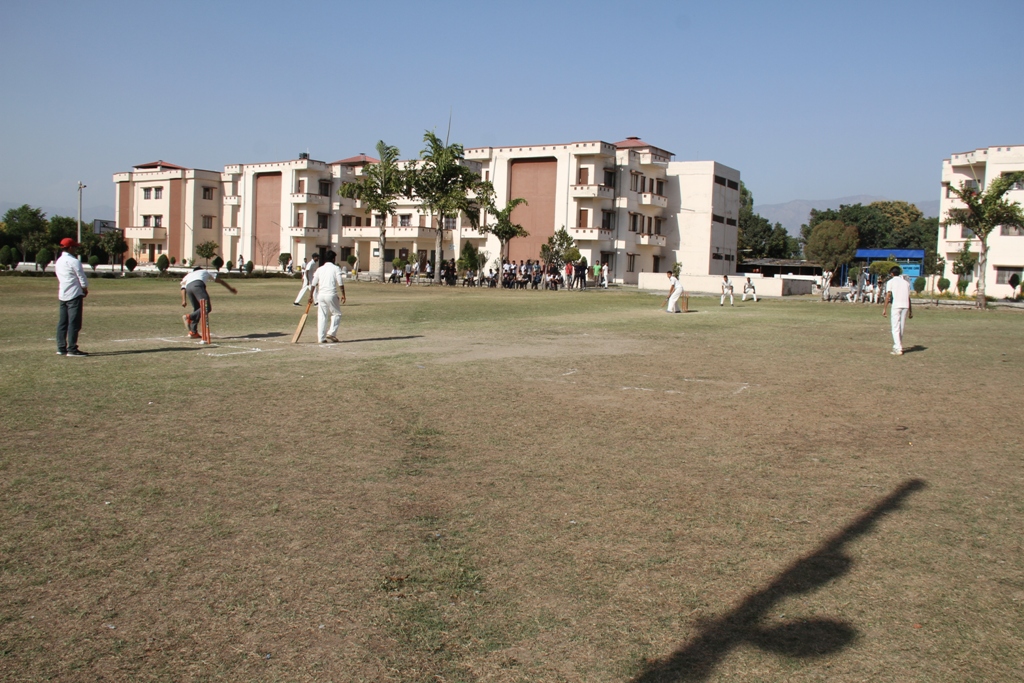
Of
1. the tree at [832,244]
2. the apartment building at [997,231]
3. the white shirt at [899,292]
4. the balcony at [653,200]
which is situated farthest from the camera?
the tree at [832,244]

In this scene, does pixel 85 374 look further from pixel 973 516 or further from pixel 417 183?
pixel 417 183

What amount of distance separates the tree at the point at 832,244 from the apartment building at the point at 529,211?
804 inches

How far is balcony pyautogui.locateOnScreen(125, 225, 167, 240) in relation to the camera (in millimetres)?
80688

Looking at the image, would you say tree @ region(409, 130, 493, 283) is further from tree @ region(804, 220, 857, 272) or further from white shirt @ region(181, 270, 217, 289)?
tree @ region(804, 220, 857, 272)

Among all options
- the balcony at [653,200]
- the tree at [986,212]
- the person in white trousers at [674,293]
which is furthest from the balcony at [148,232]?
the tree at [986,212]

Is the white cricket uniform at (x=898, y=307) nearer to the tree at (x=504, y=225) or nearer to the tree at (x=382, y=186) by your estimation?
the tree at (x=504, y=225)

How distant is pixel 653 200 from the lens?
61.9 meters

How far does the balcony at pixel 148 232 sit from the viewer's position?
265 feet

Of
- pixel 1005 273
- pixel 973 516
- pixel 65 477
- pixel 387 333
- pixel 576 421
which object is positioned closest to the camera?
pixel 973 516

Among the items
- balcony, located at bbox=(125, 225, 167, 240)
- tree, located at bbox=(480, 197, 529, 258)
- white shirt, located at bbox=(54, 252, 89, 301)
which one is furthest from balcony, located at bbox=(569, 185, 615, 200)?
white shirt, located at bbox=(54, 252, 89, 301)

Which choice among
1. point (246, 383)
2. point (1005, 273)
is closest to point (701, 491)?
point (246, 383)

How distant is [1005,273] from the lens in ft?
164

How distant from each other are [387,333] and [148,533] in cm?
1316

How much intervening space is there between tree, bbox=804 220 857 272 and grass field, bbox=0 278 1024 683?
77114 mm
